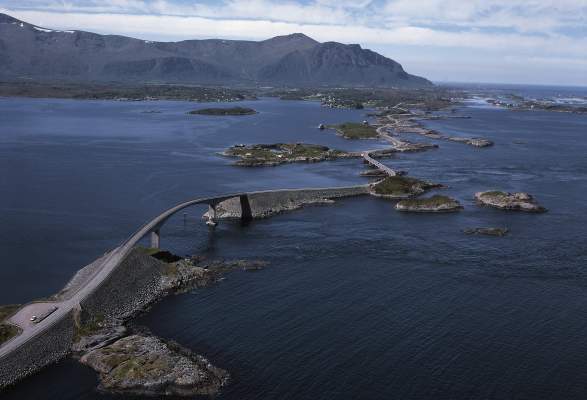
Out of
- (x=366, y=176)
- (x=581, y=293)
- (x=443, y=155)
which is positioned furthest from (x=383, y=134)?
(x=581, y=293)

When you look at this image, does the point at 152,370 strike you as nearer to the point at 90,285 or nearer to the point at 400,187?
the point at 90,285

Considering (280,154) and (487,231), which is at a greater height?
(280,154)

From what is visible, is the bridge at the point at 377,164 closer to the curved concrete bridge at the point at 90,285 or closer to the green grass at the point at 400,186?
the green grass at the point at 400,186

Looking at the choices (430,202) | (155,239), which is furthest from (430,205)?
(155,239)

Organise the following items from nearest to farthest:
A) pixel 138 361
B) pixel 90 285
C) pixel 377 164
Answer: pixel 138 361 → pixel 90 285 → pixel 377 164

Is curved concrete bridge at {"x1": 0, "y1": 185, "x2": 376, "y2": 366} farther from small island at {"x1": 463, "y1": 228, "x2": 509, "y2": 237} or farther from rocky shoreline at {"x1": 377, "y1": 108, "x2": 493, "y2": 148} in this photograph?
rocky shoreline at {"x1": 377, "y1": 108, "x2": 493, "y2": 148}

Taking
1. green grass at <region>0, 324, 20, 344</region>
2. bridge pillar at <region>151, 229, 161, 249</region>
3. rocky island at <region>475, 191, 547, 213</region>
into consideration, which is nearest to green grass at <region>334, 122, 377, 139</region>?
rocky island at <region>475, 191, 547, 213</region>
